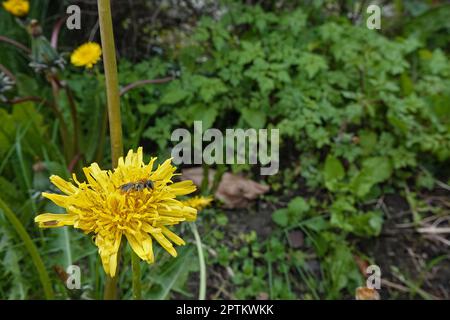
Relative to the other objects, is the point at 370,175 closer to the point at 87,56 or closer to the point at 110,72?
the point at 87,56

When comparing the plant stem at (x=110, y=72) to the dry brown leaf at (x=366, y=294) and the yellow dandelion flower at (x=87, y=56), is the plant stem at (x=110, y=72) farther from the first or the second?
the yellow dandelion flower at (x=87, y=56)

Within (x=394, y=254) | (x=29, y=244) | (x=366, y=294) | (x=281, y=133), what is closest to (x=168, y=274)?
(x=29, y=244)

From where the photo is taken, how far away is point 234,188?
193 centimetres

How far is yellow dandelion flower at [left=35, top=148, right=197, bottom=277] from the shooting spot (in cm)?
84

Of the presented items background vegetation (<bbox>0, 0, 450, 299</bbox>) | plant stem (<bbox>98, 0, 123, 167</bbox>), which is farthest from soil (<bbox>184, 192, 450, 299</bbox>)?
plant stem (<bbox>98, 0, 123, 167</bbox>)

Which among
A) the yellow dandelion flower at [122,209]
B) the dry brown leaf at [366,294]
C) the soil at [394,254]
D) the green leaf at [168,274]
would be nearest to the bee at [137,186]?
the yellow dandelion flower at [122,209]

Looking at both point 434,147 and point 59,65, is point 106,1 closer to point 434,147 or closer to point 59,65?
point 59,65

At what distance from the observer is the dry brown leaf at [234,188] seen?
192cm

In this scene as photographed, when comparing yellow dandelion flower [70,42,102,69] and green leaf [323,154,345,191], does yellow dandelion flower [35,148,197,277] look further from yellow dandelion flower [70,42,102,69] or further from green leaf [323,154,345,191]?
green leaf [323,154,345,191]

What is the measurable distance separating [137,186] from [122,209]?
5 cm
